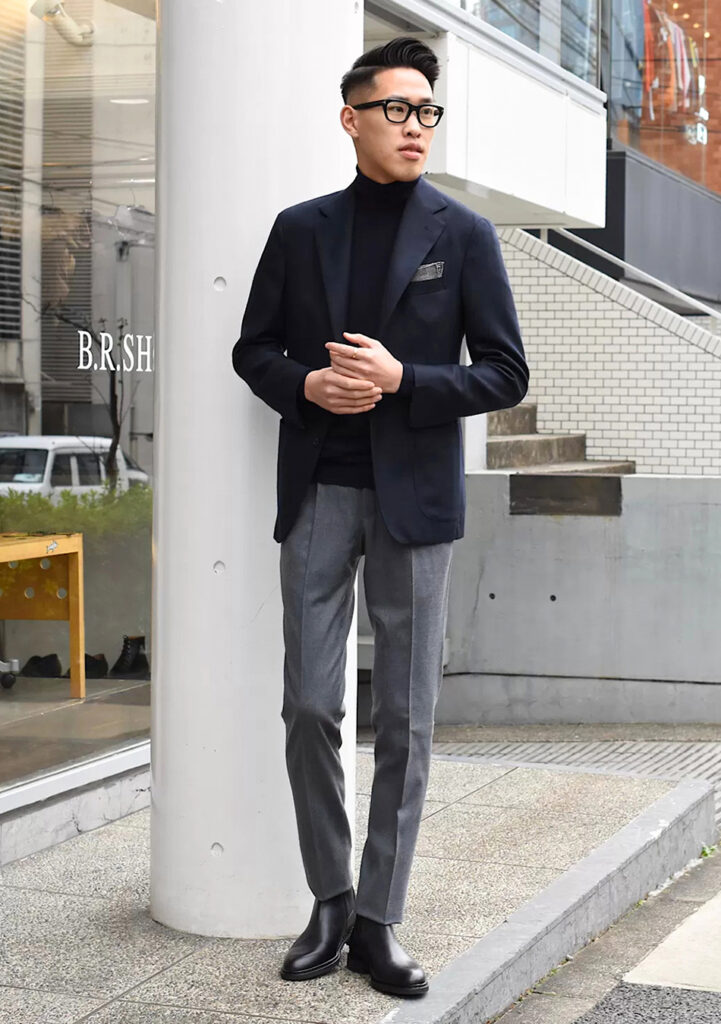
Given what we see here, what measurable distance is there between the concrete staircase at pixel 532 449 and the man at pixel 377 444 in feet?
26.2

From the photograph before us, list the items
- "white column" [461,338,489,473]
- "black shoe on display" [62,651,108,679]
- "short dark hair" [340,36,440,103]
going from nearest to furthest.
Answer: "short dark hair" [340,36,440,103], "black shoe on display" [62,651,108,679], "white column" [461,338,489,473]

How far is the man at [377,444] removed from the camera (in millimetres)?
3564

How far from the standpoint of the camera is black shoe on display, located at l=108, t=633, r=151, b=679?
6066mm

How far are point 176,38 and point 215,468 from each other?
3.62 ft

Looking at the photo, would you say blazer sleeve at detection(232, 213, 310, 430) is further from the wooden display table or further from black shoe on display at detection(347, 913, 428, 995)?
the wooden display table

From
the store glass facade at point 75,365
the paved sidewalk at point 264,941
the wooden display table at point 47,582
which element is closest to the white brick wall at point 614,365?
the paved sidewalk at point 264,941

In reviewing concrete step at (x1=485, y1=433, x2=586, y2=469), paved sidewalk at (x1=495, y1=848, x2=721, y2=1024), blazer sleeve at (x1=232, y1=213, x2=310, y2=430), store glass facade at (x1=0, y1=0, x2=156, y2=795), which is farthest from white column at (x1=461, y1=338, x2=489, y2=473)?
blazer sleeve at (x1=232, y1=213, x2=310, y2=430)

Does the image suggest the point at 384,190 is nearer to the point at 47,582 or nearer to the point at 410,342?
the point at 410,342

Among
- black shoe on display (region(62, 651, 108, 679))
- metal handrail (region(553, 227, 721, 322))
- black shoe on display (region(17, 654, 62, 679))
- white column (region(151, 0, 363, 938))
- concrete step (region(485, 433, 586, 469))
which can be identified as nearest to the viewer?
white column (region(151, 0, 363, 938))

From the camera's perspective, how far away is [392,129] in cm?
353

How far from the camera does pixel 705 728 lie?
33.6ft

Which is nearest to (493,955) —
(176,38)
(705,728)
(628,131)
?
(176,38)

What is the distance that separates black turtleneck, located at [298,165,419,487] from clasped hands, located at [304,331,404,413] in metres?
0.13

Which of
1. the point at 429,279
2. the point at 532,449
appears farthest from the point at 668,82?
the point at 429,279
